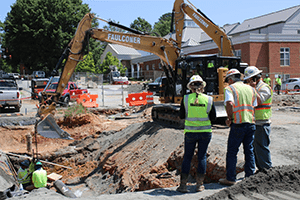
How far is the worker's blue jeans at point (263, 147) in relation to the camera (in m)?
5.41

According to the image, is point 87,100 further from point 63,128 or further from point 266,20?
point 266,20

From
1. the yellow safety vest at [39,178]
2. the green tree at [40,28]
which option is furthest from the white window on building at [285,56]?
the yellow safety vest at [39,178]

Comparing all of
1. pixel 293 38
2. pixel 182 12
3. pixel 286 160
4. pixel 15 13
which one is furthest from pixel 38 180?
pixel 15 13

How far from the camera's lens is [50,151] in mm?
11914

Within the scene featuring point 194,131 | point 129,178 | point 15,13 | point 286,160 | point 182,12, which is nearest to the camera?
point 194,131

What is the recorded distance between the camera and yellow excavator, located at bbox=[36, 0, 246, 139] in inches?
405

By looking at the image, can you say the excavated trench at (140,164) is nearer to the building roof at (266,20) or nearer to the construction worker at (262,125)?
the construction worker at (262,125)

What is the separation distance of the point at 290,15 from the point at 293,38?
5336 millimetres

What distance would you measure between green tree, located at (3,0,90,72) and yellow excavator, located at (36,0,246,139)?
34.2 m

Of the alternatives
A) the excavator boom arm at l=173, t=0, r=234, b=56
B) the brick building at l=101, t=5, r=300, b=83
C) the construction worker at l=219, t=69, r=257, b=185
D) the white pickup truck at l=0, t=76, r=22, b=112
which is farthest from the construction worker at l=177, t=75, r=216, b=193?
the brick building at l=101, t=5, r=300, b=83

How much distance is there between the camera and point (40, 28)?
43500mm

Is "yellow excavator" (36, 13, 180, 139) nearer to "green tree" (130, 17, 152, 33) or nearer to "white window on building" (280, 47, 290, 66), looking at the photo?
"white window on building" (280, 47, 290, 66)

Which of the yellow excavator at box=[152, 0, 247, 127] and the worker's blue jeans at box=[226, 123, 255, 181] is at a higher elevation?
the yellow excavator at box=[152, 0, 247, 127]

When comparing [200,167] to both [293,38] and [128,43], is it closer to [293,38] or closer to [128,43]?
[128,43]
